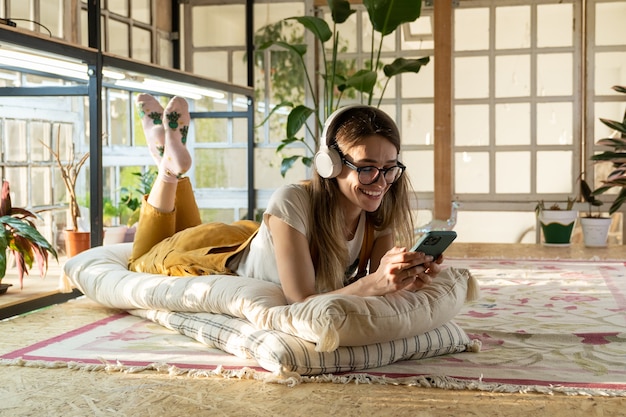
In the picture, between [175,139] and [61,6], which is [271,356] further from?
[61,6]

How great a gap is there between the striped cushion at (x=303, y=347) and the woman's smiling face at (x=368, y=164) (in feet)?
1.46

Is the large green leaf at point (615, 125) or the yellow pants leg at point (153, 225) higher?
the large green leaf at point (615, 125)

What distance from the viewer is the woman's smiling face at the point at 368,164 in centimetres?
A: 256

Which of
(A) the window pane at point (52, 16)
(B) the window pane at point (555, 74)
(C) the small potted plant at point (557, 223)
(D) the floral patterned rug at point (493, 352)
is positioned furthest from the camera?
(B) the window pane at point (555, 74)

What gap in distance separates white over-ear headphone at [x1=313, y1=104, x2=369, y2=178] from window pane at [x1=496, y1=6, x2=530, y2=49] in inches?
164

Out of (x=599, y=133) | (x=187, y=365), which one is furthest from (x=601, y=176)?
(x=187, y=365)

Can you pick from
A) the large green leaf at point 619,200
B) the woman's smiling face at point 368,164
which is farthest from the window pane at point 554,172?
the woman's smiling face at point 368,164

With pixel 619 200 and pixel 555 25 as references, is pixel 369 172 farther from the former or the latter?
pixel 555 25

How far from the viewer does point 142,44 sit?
6336 millimetres

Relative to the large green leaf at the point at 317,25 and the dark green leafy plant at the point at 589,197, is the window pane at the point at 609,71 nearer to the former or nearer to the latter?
the dark green leafy plant at the point at 589,197

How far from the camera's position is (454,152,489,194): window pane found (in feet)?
21.5

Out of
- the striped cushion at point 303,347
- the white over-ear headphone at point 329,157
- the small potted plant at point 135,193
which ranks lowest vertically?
the striped cushion at point 303,347

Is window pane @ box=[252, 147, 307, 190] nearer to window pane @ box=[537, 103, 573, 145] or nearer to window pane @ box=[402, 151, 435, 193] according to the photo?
window pane @ box=[402, 151, 435, 193]

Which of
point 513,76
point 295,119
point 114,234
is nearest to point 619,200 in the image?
point 513,76
